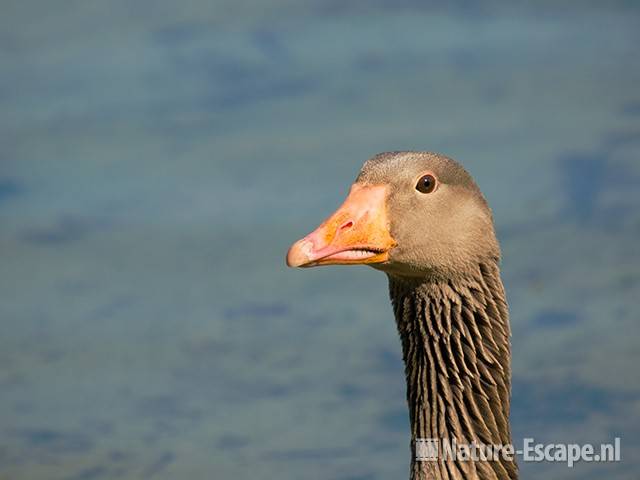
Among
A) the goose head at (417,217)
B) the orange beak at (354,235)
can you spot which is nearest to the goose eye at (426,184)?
the goose head at (417,217)

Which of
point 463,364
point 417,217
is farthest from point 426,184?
point 463,364

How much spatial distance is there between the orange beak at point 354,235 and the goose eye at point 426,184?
6.9 inches

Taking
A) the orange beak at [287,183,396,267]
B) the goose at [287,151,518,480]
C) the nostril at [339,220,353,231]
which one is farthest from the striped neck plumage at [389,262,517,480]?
the nostril at [339,220,353,231]

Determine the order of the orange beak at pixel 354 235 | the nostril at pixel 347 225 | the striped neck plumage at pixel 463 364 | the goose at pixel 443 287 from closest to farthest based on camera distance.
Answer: the orange beak at pixel 354 235 < the nostril at pixel 347 225 < the goose at pixel 443 287 < the striped neck plumage at pixel 463 364

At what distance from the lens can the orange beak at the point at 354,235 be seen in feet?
17.2

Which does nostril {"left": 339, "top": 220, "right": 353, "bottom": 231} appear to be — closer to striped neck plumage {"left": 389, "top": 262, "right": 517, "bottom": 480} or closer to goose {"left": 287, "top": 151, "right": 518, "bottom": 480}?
goose {"left": 287, "top": 151, "right": 518, "bottom": 480}

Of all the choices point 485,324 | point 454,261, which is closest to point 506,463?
point 485,324

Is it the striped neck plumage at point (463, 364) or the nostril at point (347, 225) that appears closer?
the nostril at point (347, 225)

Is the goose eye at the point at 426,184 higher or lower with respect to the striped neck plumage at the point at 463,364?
higher

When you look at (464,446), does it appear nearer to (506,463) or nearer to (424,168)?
(506,463)

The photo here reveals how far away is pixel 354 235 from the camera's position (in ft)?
17.6

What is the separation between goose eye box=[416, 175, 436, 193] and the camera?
18.2 feet

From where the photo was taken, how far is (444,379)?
569cm

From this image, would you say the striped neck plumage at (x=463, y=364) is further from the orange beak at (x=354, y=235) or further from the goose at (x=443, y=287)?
the orange beak at (x=354, y=235)
